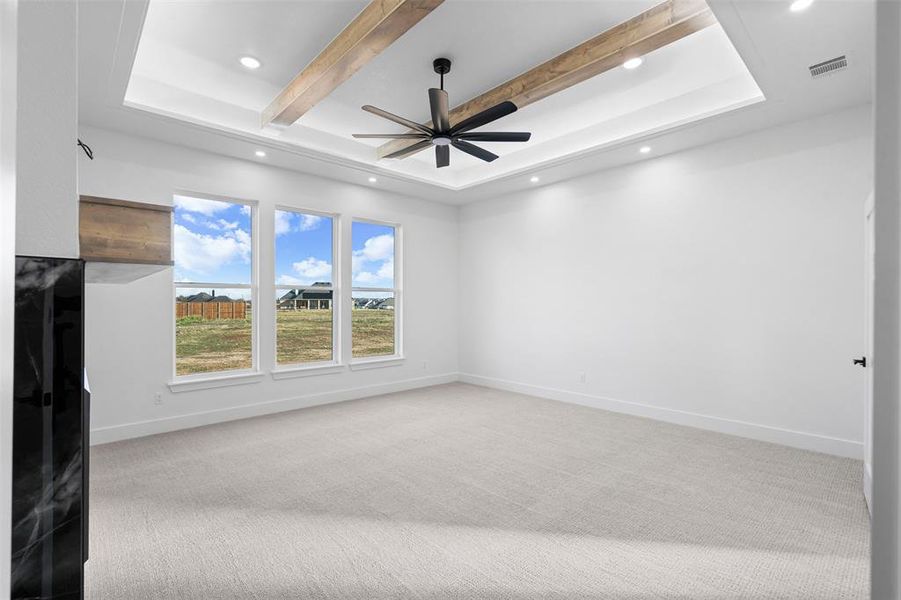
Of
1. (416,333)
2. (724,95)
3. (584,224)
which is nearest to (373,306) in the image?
(416,333)

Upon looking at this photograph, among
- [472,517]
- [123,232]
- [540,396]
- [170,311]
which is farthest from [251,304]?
[123,232]

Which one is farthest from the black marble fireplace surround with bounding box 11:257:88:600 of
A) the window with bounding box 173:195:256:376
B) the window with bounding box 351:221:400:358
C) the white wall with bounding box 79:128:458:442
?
the window with bounding box 351:221:400:358

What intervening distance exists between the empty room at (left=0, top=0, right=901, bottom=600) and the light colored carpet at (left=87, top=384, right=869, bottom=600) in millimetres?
25

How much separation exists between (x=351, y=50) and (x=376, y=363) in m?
4.13

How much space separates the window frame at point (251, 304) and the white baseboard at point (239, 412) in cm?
→ 32

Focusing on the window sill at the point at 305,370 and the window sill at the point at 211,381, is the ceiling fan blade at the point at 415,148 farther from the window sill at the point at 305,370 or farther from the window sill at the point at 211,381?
the window sill at the point at 211,381

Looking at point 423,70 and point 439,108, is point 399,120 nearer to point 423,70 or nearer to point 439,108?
point 439,108

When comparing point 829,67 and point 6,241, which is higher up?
point 829,67

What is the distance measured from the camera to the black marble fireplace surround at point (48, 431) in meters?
1.00

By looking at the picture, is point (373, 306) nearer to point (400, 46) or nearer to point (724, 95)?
point (400, 46)

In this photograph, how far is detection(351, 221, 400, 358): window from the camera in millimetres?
6301

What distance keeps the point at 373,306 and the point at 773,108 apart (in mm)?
4921

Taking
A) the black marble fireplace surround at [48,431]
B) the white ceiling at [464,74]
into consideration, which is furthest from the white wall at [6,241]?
the white ceiling at [464,74]

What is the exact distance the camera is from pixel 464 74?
389 centimetres
